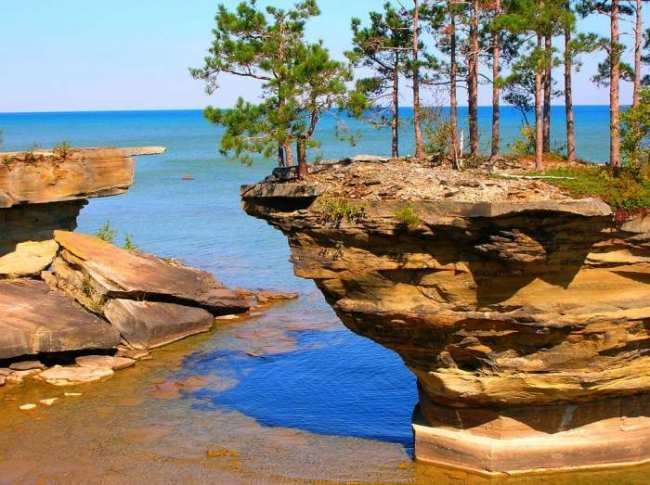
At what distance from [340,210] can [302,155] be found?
1838 millimetres

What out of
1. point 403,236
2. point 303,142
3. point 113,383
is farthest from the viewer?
point 113,383

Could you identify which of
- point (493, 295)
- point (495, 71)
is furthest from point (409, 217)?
point (495, 71)

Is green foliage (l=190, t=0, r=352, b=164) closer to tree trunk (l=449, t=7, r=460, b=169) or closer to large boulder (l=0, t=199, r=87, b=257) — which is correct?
tree trunk (l=449, t=7, r=460, b=169)

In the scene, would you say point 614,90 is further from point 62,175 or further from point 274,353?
point 62,175

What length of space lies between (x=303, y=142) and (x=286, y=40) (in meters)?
2.26

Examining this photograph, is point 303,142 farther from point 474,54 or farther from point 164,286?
point 164,286

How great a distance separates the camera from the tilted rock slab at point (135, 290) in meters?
27.5

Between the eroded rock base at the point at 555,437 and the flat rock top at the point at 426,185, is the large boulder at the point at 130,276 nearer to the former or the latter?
the flat rock top at the point at 426,185

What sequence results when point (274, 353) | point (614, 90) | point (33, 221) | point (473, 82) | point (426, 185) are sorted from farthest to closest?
point (33, 221) < point (274, 353) < point (473, 82) < point (614, 90) < point (426, 185)

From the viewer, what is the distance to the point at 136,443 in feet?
66.1

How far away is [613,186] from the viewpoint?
17.0m

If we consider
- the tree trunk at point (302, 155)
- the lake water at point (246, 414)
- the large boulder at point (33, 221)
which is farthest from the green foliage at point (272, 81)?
the large boulder at point (33, 221)

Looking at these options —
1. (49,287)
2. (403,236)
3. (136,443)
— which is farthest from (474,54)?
(49,287)

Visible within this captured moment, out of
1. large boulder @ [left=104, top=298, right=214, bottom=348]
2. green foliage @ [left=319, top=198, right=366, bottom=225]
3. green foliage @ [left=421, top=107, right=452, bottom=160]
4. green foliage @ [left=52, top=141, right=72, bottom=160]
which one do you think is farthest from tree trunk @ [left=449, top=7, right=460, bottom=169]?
green foliage @ [left=52, top=141, right=72, bottom=160]
